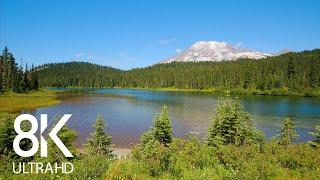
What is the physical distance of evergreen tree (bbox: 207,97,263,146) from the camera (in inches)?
1105

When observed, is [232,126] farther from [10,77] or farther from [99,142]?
[10,77]

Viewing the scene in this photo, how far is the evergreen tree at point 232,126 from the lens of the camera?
92.1 ft

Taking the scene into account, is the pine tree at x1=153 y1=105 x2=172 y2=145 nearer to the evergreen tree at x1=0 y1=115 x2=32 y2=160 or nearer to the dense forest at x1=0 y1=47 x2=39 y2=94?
the evergreen tree at x1=0 y1=115 x2=32 y2=160

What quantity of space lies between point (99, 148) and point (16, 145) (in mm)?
7246

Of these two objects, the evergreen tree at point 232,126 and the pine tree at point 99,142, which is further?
the evergreen tree at point 232,126

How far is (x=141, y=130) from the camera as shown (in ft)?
172

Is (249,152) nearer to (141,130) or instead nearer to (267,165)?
(267,165)

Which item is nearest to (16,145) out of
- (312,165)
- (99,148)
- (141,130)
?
(99,148)

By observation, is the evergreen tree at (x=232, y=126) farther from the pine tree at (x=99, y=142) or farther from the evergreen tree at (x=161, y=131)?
the pine tree at (x=99, y=142)

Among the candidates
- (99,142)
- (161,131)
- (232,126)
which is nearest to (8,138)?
(99,142)

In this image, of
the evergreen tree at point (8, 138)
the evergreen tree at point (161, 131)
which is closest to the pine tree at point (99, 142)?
the evergreen tree at point (161, 131)

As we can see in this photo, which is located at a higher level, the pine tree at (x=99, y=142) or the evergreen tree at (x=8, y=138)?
the evergreen tree at (x=8, y=138)

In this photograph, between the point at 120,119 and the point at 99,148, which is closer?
the point at 99,148

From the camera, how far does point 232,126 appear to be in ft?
94.1
